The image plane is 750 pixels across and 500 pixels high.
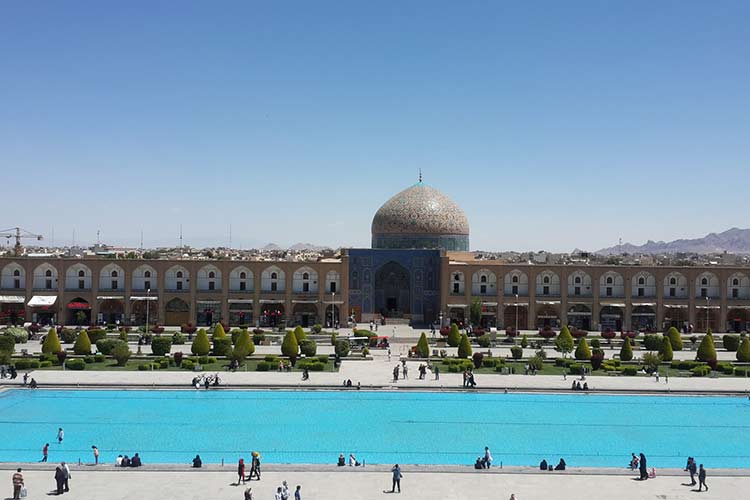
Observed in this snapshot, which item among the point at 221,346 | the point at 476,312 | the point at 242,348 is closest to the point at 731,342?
the point at 476,312

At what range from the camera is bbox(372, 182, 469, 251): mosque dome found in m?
57.2

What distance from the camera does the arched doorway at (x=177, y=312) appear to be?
51688 millimetres

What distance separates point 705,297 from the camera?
171 ft

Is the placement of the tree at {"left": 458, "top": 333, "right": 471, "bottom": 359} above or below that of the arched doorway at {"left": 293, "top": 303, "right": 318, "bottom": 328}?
below

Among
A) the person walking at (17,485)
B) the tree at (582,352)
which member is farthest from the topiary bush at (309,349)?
the person walking at (17,485)

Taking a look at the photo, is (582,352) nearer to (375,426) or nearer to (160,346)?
(375,426)

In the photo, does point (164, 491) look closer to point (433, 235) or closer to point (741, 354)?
point (741, 354)

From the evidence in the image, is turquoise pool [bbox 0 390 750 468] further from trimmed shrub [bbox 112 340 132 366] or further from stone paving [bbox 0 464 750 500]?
trimmed shrub [bbox 112 340 132 366]

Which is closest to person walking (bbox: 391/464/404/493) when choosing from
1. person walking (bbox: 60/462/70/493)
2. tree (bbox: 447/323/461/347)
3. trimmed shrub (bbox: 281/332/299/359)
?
person walking (bbox: 60/462/70/493)

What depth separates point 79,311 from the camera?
5119 cm

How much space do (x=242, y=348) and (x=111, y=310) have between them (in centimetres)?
1982

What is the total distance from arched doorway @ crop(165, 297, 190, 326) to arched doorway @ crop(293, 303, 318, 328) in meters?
6.43

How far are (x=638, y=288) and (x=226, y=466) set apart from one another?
125 ft

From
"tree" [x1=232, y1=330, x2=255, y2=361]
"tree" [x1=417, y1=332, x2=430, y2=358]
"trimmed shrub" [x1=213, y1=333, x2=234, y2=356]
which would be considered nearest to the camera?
"tree" [x1=232, y1=330, x2=255, y2=361]
